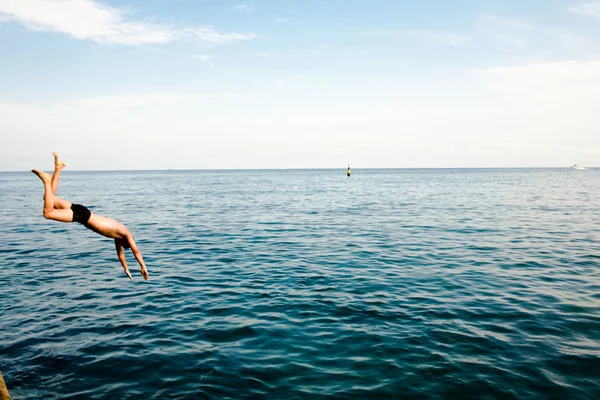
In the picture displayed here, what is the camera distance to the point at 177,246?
24.4 metres

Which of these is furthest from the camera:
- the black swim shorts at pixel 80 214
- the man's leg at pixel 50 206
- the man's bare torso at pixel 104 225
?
the man's bare torso at pixel 104 225

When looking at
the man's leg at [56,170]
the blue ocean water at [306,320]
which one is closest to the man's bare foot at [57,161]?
the man's leg at [56,170]

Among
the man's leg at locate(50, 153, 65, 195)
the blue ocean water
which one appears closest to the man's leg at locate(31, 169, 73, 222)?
the man's leg at locate(50, 153, 65, 195)

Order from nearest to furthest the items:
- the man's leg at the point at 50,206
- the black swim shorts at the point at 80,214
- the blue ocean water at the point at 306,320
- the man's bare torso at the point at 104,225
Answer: the man's leg at the point at 50,206, the black swim shorts at the point at 80,214, the man's bare torso at the point at 104,225, the blue ocean water at the point at 306,320

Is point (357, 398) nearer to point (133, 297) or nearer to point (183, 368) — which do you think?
point (183, 368)

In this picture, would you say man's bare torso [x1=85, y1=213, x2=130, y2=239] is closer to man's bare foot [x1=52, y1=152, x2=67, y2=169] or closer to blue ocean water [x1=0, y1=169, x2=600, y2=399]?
man's bare foot [x1=52, y1=152, x2=67, y2=169]

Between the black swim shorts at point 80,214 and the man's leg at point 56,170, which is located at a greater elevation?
the man's leg at point 56,170

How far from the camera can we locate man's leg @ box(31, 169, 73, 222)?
754cm

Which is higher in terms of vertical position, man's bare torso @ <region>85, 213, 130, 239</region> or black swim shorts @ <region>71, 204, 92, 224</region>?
black swim shorts @ <region>71, 204, 92, 224</region>

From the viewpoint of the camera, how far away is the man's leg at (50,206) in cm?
754

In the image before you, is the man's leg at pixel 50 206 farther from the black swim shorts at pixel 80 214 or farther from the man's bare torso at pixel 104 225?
the man's bare torso at pixel 104 225

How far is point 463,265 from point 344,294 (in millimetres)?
7384

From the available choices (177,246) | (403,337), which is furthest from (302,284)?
(177,246)

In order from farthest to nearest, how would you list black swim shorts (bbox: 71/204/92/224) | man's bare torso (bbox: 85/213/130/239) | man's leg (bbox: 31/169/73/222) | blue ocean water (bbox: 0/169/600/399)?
blue ocean water (bbox: 0/169/600/399) < man's bare torso (bbox: 85/213/130/239) < black swim shorts (bbox: 71/204/92/224) < man's leg (bbox: 31/169/73/222)
